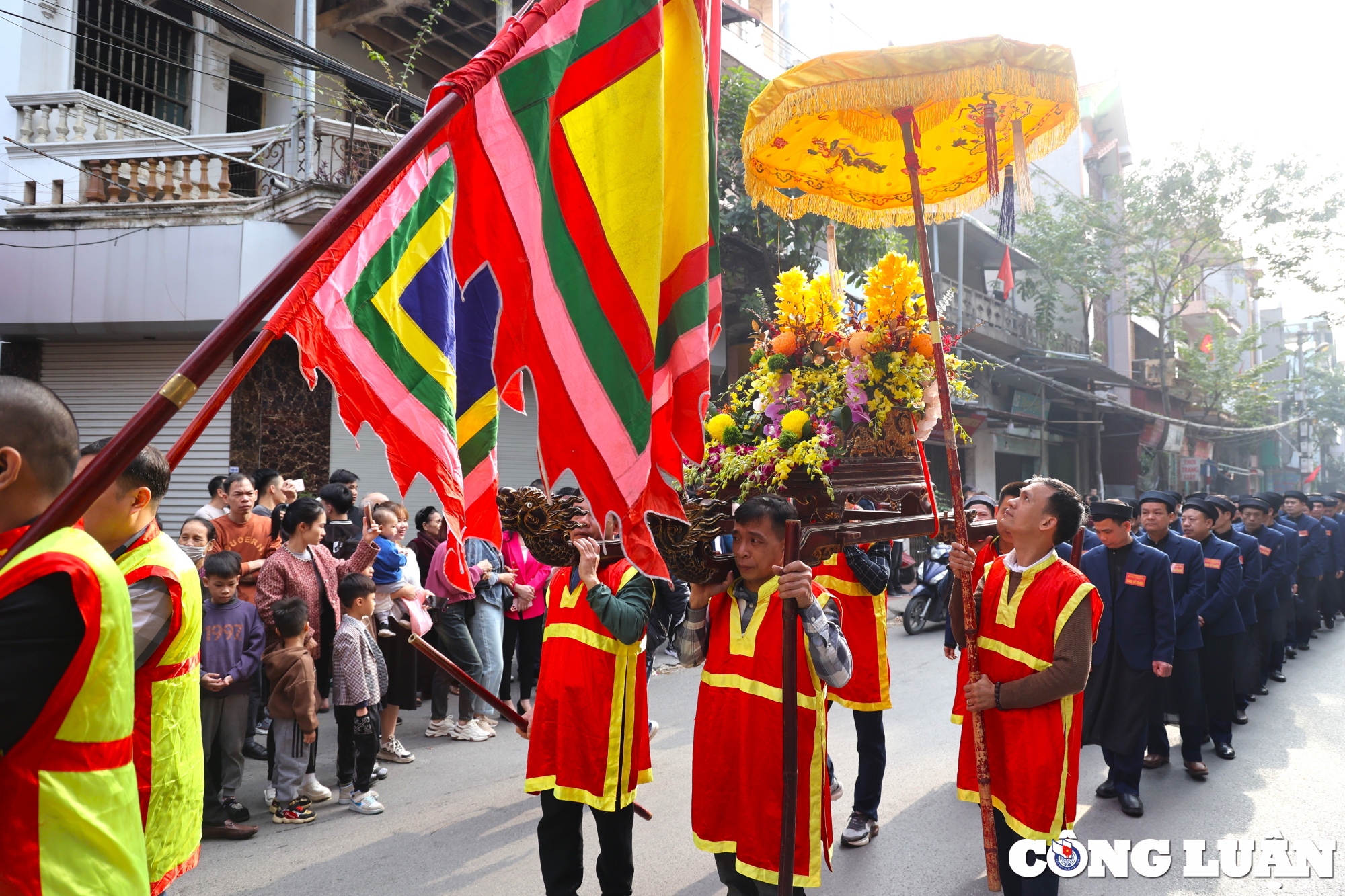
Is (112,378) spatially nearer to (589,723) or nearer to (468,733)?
(468,733)

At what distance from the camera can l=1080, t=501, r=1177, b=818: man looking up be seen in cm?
522

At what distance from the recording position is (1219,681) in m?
6.45

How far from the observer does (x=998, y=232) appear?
454 cm

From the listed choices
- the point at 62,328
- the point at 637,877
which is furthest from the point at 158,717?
the point at 62,328

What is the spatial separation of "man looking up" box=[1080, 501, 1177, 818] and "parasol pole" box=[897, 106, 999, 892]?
1884mm

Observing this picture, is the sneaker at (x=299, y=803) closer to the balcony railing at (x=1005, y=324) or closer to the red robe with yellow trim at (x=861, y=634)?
the red robe with yellow trim at (x=861, y=634)

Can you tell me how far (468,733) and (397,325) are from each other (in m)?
4.65

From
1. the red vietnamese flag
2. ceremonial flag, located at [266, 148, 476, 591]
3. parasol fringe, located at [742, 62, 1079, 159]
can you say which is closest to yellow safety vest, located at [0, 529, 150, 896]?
ceremonial flag, located at [266, 148, 476, 591]

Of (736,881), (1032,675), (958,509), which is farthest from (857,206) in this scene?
(736,881)

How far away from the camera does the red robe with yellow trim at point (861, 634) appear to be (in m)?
4.62

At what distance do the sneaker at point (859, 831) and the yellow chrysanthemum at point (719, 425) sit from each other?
2.29 meters

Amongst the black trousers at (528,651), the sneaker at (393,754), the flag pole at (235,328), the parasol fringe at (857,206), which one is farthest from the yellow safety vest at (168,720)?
the black trousers at (528,651)

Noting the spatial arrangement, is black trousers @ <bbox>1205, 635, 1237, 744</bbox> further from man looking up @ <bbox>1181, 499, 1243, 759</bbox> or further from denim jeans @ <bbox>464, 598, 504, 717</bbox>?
denim jeans @ <bbox>464, 598, 504, 717</bbox>

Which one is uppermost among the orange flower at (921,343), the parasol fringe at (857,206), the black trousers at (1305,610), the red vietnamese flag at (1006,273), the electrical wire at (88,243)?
the red vietnamese flag at (1006,273)
